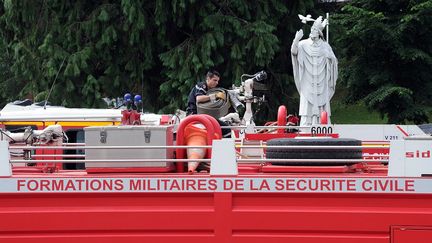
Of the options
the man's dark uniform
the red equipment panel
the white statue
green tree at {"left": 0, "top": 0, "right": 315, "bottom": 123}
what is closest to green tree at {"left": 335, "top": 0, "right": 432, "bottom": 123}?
green tree at {"left": 0, "top": 0, "right": 315, "bottom": 123}

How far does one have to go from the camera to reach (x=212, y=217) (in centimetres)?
505

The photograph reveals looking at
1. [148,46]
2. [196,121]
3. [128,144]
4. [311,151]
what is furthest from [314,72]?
[128,144]

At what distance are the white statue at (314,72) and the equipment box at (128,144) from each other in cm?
1054

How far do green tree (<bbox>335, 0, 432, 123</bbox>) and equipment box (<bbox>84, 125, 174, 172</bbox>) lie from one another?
16904 mm

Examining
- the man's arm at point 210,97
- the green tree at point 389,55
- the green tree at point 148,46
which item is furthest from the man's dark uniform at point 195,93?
the green tree at point 389,55

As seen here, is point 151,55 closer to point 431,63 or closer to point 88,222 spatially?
point 431,63

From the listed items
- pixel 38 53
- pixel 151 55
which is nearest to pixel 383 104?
pixel 151 55

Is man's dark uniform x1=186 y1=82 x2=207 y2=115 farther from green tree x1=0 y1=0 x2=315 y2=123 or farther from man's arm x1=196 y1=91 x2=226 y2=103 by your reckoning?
green tree x1=0 y1=0 x2=315 y2=123

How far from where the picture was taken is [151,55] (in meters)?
22.1

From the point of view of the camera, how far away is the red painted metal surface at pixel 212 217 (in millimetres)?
4934

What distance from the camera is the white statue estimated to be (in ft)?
51.9

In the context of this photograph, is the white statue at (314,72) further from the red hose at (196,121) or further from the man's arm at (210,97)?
the red hose at (196,121)

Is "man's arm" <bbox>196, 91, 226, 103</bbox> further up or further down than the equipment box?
further up

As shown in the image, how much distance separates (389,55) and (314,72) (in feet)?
24.5
